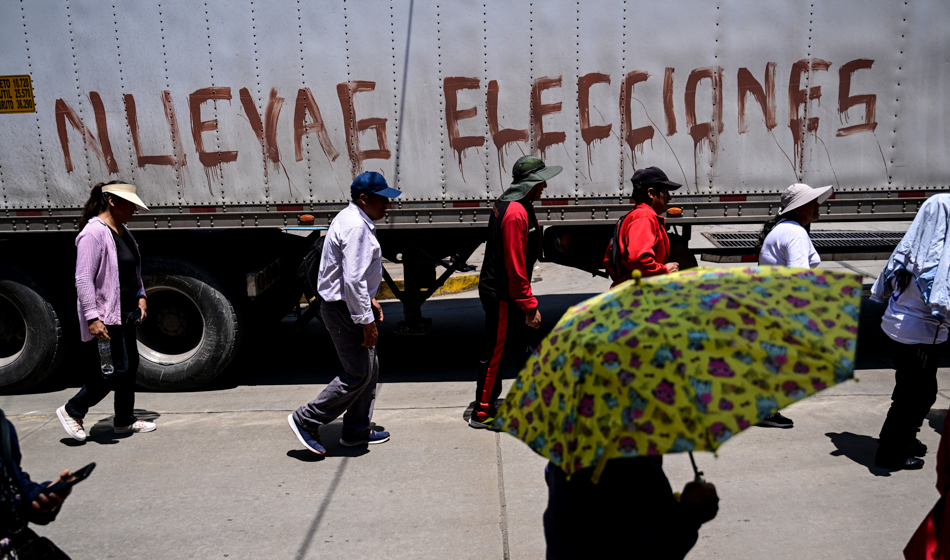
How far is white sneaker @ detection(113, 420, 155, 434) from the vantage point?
17.0 ft

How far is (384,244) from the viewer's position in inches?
250

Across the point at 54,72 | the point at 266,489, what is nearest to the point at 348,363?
the point at 266,489

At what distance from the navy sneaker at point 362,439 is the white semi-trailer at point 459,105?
1753mm

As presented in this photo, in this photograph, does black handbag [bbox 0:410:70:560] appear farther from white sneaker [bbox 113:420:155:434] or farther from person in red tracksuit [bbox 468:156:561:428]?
white sneaker [bbox 113:420:155:434]

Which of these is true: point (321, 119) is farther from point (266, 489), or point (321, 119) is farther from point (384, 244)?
point (266, 489)

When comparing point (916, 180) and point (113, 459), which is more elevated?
point (916, 180)

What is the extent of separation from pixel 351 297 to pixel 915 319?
3214mm

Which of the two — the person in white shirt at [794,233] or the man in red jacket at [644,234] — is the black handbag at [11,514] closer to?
the man in red jacket at [644,234]

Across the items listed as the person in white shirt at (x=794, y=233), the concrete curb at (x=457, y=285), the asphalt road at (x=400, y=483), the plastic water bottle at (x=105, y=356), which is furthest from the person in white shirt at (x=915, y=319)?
the concrete curb at (x=457, y=285)

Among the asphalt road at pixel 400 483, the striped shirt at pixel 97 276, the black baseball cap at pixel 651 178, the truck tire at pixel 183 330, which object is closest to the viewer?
the asphalt road at pixel 400 483

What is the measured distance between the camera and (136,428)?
5.24 metres

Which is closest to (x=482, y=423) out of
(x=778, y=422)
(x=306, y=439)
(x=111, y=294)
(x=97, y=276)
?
(x=306, y=439)

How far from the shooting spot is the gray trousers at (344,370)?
449cm

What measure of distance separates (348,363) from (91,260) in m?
1.84
